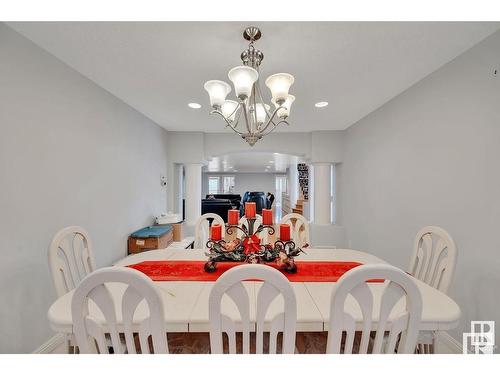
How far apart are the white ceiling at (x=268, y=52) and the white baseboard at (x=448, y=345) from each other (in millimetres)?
2166

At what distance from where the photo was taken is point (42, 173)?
1.50 metres

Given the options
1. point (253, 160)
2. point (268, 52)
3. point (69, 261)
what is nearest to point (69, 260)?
point (69, 261)

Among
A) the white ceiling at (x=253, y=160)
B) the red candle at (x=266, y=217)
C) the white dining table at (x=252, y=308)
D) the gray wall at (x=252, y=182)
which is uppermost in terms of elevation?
the white ceiling at (x=253, y=160)

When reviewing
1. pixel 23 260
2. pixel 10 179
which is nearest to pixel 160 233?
pixel 23 260

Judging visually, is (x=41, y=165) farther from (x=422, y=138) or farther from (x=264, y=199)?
(x=264, y=199)

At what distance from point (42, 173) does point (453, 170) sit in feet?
10.3

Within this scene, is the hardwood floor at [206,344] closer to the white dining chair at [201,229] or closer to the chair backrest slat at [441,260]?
the chair backrest slat at [441,260]

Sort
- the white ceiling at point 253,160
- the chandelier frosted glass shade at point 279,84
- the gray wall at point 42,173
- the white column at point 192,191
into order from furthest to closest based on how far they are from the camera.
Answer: the white ceiling at point 253,160 → the white column at point 192,191 → the gray wall at point 42,173 → the chandelier frosted glass shade at point 279,84

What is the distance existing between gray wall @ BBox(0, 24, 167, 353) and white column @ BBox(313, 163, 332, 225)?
314cm

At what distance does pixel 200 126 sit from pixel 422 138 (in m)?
2.91

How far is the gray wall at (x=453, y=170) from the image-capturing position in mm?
1381

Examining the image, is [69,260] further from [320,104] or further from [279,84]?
[320,104]

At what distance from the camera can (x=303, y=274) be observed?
52.1 inches

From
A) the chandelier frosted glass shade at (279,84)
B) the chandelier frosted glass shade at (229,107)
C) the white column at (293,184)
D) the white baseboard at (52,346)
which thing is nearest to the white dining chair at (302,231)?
the chandelier frosted glass shade at (229,107)
